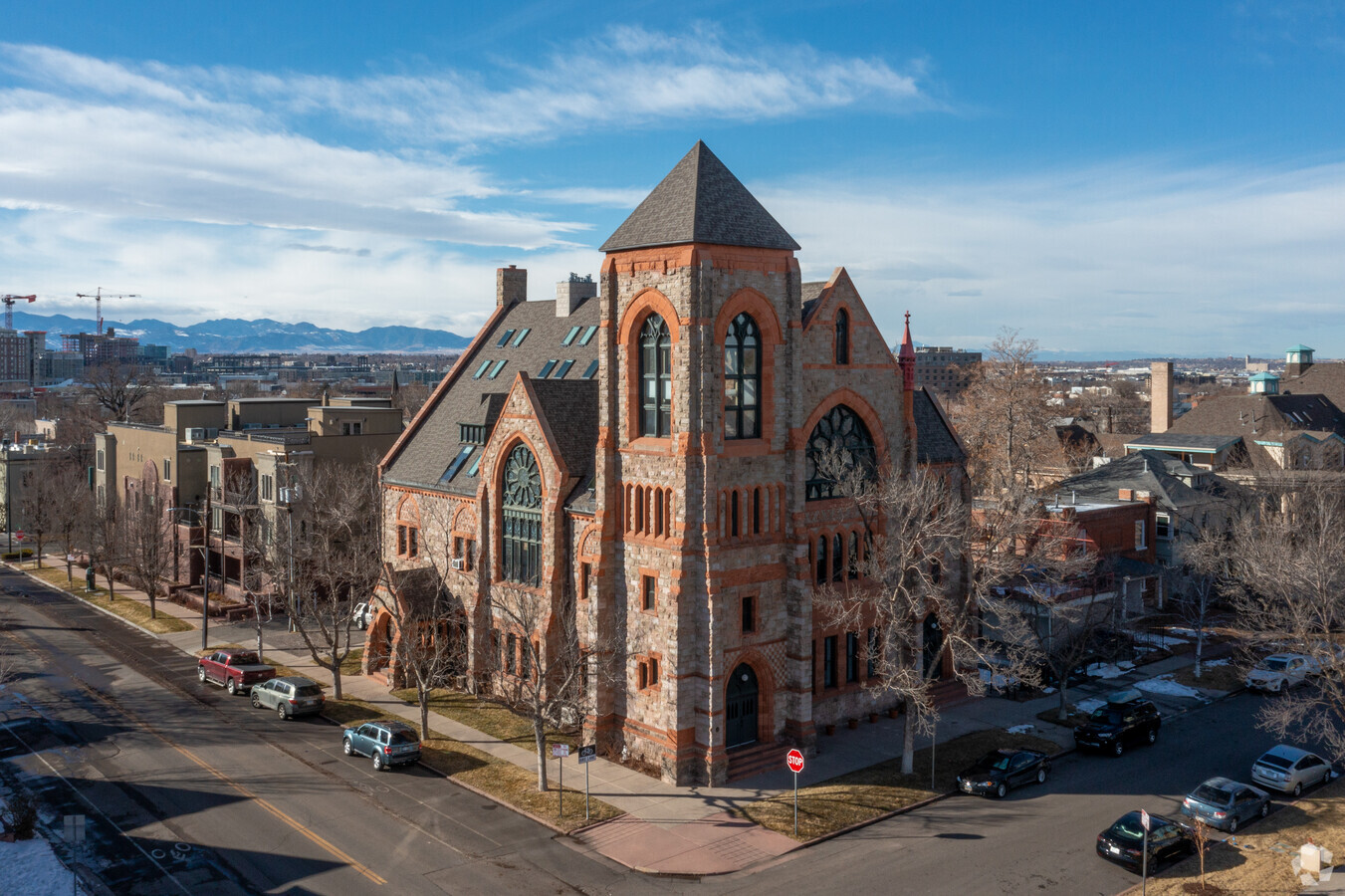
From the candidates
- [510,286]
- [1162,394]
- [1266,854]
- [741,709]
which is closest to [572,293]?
[510,286]

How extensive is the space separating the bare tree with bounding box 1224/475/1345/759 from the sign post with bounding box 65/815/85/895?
35.1m

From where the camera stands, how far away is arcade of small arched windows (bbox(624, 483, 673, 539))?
→ 1372 inches

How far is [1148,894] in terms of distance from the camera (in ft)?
88.4

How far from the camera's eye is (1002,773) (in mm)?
33594

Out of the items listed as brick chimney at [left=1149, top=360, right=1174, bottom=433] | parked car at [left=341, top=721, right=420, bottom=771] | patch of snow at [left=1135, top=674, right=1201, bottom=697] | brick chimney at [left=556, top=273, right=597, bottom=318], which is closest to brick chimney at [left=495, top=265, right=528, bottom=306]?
brick chimney at [left=556, top=273, right=597, bottom=318]

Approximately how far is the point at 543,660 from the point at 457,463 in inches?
480

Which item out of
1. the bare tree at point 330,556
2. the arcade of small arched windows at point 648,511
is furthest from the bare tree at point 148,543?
the arcade of small arched windows at point 648,511

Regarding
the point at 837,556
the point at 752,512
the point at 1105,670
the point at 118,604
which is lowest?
the point at 1105,670

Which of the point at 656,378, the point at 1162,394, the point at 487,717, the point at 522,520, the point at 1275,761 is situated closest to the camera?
the point at 1275,761

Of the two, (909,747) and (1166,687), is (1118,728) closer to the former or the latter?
(909,747)

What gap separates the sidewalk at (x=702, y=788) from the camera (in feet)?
95.4

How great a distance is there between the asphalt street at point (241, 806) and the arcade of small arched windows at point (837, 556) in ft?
48.2

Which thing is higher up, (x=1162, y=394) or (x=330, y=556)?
(x=1162, y=394)

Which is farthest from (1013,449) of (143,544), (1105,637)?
(143,544)
